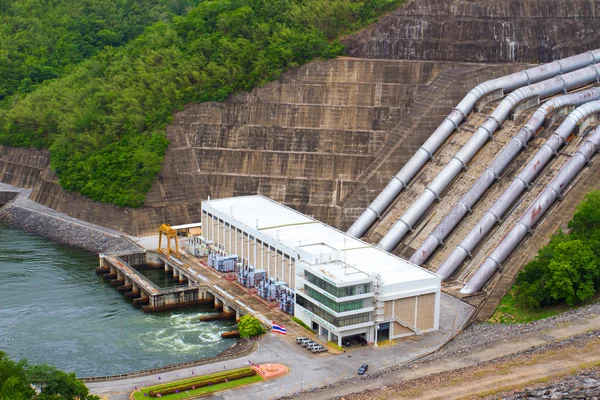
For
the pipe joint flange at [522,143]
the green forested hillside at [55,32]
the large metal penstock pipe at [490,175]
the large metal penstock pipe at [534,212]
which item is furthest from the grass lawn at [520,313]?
the green forested hillside at [55,32]

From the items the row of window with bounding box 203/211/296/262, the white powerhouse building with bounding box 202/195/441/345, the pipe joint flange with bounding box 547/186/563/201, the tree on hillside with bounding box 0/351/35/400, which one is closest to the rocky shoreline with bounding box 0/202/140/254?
the row of window with bounding box 203/211/296/262

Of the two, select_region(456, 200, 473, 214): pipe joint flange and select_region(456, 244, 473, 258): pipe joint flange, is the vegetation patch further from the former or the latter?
select_region(456, 200, 473, 214): pipe joint flange

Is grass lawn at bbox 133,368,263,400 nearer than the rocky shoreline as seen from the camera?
Yes

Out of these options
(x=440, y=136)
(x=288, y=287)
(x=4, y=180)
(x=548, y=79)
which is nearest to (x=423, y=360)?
(x=288, y=287)

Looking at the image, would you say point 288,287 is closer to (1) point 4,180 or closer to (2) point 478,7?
(2) point 478,7

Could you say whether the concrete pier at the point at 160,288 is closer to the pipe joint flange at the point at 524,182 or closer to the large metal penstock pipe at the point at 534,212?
the large metal penstock pipe at the point at 534,212

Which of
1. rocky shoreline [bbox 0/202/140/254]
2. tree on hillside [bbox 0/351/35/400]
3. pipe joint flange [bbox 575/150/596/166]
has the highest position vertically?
pipe joint flange [bbox 575/150/596/166]
